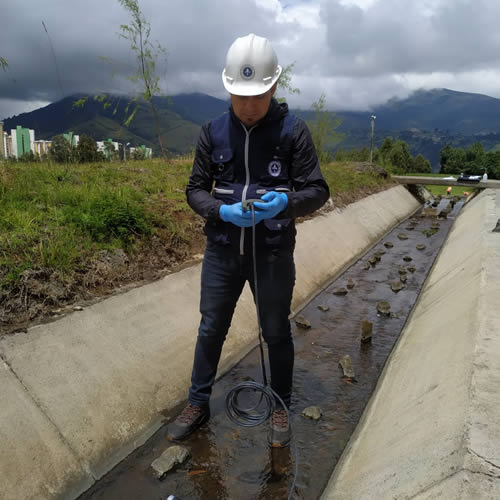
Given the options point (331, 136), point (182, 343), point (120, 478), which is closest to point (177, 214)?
point (182, 343)

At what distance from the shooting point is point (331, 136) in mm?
26281

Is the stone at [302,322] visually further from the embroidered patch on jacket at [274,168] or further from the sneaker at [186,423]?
the embroidered patch on jacket at [274,168]

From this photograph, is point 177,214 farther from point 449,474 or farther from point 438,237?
point 438,237

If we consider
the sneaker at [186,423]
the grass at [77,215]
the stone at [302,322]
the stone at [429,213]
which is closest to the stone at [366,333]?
the stone at [302,322]

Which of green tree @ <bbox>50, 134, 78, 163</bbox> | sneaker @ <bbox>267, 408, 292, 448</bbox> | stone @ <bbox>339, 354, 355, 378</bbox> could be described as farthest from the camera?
green tree @ <bbox>50, 134, 78, 163</bbox>

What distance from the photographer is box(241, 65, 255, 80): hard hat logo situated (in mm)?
2422

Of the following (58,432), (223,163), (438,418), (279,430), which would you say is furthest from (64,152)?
(438,418)

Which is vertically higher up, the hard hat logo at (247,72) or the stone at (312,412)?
the hard hat logo at (247,72)

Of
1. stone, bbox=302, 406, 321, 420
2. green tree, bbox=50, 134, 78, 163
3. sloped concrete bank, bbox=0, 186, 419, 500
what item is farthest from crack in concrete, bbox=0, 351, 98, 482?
green tree, bbox=50, 134, 78, 163

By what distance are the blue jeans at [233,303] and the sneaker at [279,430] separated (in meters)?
0.12

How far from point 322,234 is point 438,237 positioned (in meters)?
5.51

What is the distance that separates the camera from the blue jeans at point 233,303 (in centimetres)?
269

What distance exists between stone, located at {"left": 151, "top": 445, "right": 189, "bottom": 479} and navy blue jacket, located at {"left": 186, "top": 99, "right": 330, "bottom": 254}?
1.45m

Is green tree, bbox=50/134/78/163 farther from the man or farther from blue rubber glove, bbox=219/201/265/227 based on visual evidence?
blue rubber glove, bbox=219/201/265/227
